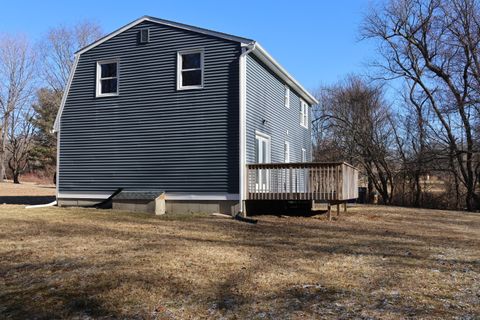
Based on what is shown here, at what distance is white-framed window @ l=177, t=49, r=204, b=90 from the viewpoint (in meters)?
14.1

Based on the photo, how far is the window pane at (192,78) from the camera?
46.2ft

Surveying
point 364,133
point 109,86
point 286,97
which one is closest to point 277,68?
point 286,97

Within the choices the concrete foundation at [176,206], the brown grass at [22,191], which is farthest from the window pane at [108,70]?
the brown grass at [22,191]

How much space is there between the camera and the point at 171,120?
14.2 metres

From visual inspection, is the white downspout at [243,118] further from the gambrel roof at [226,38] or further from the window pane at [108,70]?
the window pane at [108,70]

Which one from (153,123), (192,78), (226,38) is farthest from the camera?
(153,123)

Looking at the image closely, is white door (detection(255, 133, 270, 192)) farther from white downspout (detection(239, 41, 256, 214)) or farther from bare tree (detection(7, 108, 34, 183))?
bare tree (detection(7, 108, 34, 183))

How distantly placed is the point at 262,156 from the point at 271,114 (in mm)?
1801

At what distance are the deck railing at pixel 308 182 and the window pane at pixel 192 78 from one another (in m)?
2.98

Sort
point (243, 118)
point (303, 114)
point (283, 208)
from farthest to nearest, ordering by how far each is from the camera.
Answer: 1. point (303, 114)
2. point (283, 208)
3. point (243, 118)

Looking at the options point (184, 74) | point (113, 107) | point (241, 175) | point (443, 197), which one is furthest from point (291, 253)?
point (443, 197)

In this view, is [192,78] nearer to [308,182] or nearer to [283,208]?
[308,182]

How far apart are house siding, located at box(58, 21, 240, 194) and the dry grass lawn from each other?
370 cm

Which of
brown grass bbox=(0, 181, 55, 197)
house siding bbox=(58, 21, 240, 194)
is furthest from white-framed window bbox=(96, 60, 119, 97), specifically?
brown grass bbox=(0, 181, 55, 197)
